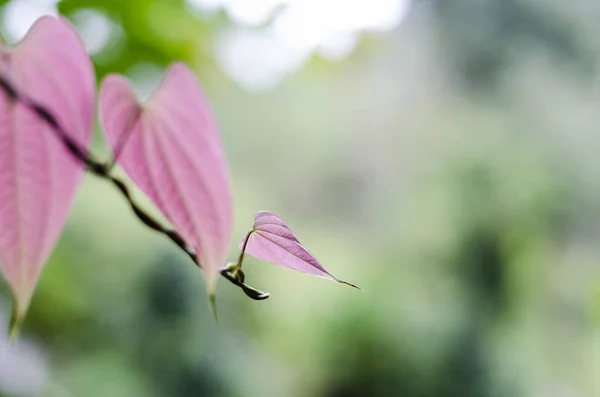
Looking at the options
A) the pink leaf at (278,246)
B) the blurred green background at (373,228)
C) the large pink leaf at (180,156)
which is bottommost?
the blurred green background at (373,228)

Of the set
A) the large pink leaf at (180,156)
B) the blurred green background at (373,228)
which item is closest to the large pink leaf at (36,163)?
the large pink leaf at (180,156)

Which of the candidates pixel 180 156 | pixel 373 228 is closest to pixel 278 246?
pixel 180 156

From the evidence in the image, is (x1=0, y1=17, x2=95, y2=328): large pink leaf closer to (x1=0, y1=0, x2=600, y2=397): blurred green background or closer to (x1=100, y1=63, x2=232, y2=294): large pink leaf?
(x1=100, y1=63, x2=232, y2=294): large pink leaf

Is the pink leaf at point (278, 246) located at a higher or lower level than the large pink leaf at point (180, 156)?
lower

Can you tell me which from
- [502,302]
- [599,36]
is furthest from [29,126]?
[599,36]

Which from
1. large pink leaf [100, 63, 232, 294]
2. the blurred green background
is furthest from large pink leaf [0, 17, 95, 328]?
the blurred green background

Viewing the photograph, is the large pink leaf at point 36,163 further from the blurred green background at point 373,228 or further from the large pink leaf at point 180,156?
the blurred green background at point 373,228

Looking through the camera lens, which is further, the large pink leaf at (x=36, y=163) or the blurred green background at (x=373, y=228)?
the blurred green background at (x=373, y=228)
